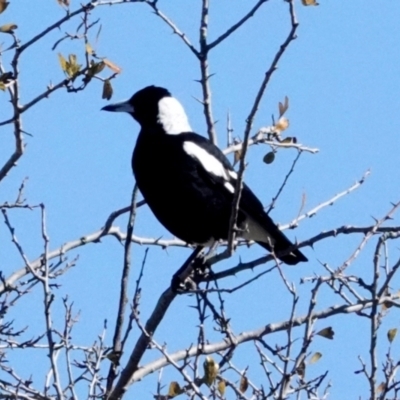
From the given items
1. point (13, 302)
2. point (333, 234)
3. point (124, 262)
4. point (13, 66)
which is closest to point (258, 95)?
point (333, 234)

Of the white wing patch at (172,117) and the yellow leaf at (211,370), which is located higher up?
the white wing patch at (172,117)

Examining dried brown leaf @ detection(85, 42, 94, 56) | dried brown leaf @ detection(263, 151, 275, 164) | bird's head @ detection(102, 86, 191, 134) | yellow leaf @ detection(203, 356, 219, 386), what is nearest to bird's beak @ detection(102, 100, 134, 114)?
bird's head @ detection(102, 86, 191, 134)

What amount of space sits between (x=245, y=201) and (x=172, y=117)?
2.92 feet

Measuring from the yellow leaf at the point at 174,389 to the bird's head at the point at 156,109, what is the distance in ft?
7.24

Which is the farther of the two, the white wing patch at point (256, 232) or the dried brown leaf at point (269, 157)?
the white wing patch at point (256, 232)

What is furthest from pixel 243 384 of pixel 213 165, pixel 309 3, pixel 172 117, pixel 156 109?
pixel 156 109

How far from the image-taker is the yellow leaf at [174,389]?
4.30m

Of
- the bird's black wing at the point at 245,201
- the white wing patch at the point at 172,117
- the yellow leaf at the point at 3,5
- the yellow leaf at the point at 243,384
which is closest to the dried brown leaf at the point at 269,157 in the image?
the bird's black wing at the point at 245,201

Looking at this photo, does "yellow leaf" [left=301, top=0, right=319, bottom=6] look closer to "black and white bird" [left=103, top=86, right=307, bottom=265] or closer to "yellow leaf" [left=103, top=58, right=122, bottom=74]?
"yellow leaf" [left=103, top=58, right=122, bottom=74]

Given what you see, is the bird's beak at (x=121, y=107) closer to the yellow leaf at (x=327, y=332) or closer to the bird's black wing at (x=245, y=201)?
the bird's black wing at (x=245, y=201)

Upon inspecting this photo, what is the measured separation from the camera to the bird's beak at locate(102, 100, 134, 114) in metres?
6.63

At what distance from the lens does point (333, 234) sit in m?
4.04

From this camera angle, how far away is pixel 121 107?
6660 mm

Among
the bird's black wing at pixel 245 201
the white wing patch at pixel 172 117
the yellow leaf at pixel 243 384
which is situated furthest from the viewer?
the white wing patch at pixel 172 117
